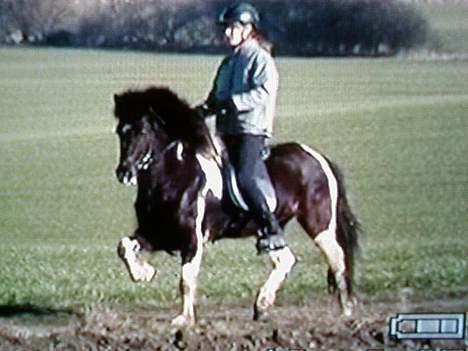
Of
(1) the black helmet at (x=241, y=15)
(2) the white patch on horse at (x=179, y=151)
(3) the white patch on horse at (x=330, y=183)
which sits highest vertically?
(1) the black helmet at (x=241, y=15)

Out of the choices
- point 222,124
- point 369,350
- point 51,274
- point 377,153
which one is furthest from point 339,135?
point 51,274

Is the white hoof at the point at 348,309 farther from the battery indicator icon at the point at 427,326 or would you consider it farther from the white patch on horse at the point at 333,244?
the battery indicator icon at the point at 427,326

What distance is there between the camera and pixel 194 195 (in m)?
3.79

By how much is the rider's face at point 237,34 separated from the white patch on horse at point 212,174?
0.33 m

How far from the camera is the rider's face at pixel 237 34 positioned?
3.79m

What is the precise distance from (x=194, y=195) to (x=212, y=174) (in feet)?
0.25

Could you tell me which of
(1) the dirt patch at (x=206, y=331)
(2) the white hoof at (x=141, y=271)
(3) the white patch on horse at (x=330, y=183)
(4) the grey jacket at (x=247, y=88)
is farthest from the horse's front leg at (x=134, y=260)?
(3) the white patch on horse at (x=330, y=183)

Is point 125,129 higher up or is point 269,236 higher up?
point 125,129

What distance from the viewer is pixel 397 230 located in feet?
13.3

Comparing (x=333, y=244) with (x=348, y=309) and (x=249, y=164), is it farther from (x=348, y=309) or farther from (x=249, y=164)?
(x=249, y=164)

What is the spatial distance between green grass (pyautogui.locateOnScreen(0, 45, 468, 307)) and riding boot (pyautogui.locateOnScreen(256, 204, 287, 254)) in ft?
0.13

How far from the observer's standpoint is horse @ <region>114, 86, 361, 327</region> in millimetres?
3744

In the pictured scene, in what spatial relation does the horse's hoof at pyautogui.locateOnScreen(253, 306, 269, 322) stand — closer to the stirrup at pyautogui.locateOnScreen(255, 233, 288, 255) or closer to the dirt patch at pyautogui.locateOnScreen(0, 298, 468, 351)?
the dirt patch at pyautogui.locateOnScreen(0, 298, 468, 351)

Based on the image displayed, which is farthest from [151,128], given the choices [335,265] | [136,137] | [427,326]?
[427,326]
